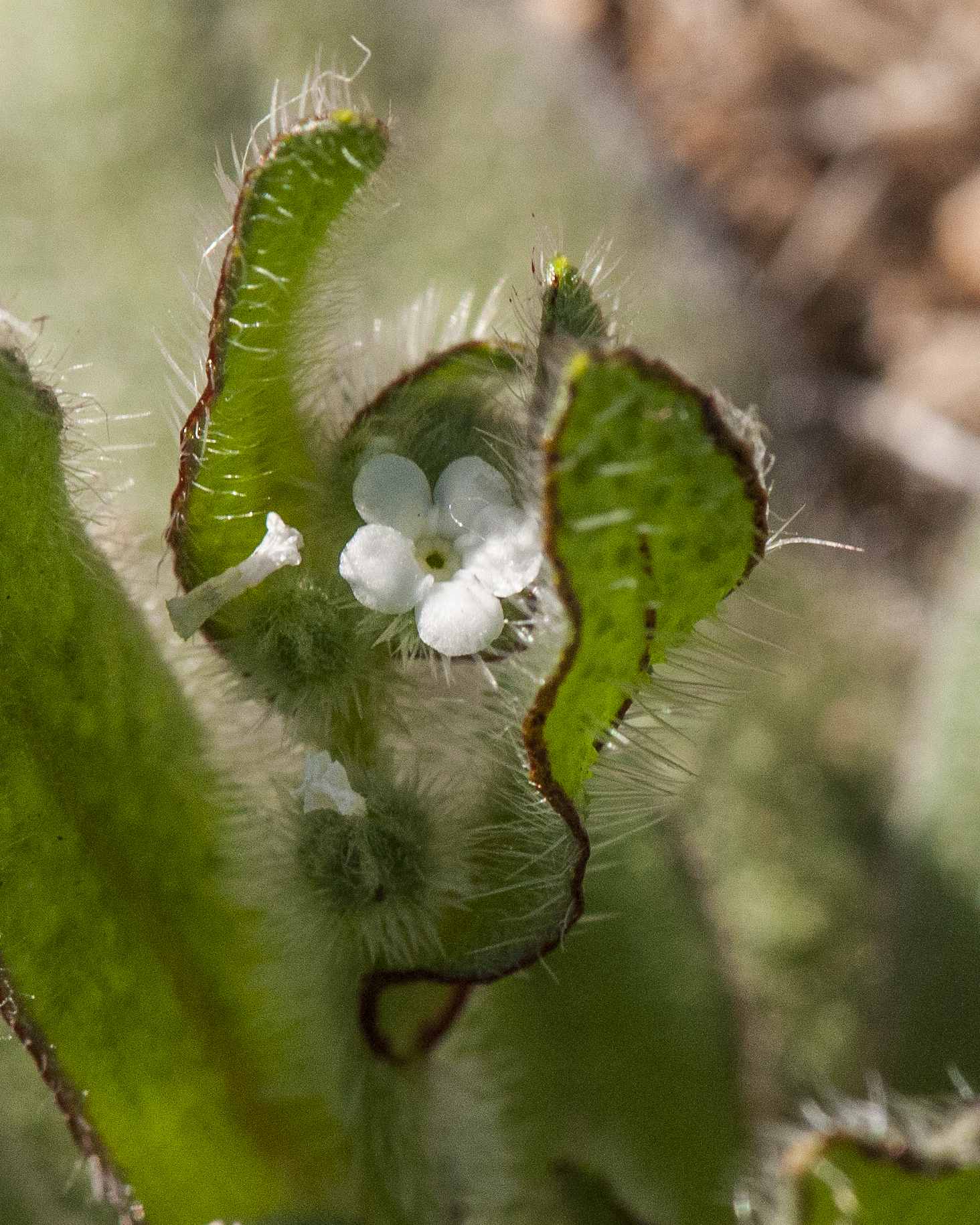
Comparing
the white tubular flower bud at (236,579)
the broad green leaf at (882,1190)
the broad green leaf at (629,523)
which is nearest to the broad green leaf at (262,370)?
the white tubular flower bud at (236,579)

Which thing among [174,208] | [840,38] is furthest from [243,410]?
[840,38]

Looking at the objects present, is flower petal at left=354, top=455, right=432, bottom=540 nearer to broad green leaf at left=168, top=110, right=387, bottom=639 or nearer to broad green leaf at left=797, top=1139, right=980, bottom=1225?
broad green leaf at left=168, top=110, right=387, bottom=639

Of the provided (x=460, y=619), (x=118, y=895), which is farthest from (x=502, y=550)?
(x=118, y=895)

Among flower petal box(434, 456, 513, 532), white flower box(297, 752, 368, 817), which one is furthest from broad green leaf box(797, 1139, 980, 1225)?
flower petal box(434, 456, 513, 532)

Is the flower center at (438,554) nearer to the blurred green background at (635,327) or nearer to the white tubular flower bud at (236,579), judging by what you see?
the white tubular flower bud at (236,579)

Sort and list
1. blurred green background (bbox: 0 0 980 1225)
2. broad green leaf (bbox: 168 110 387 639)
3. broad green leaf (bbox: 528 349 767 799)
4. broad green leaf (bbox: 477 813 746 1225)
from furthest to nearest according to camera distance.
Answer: blurred green background (bbox: 0 0 980 1225), broad green leaf (bbox: 477 813 746 1225), broad green leaf (bbox: 168 110 387 639), broad green leaf (bbox: 528 349 767 799)

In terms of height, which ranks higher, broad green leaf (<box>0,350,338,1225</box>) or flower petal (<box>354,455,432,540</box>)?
flower petal (<box>354,455,432,540</box>)

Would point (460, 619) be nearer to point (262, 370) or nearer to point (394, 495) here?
point (394, 495)
